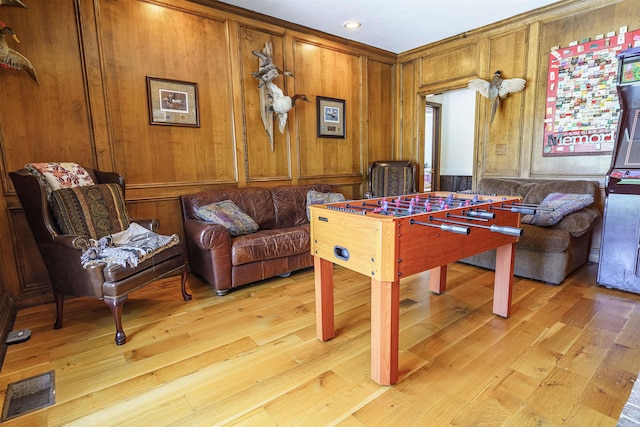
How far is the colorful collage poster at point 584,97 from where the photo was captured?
3158 millimetres

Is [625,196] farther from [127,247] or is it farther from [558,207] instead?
[127,247]

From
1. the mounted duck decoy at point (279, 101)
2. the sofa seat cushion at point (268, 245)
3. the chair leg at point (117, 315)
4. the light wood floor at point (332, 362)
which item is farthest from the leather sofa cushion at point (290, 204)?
the chair leg at point (117, 315)

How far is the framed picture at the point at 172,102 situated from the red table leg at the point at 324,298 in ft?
7.14

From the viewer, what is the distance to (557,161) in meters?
3.57

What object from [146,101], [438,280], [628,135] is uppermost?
[146,101]

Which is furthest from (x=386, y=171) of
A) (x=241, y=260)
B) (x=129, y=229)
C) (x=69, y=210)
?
(x=69, y=210)

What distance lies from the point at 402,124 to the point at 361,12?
1922mm

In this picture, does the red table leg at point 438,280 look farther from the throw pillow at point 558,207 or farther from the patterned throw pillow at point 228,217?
the patterned throw pillow at point 228,217

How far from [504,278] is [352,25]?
125 inches

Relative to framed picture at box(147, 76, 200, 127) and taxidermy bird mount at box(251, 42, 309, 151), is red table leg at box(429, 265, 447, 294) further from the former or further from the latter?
framed picture at box(147, 76, 200, 127)

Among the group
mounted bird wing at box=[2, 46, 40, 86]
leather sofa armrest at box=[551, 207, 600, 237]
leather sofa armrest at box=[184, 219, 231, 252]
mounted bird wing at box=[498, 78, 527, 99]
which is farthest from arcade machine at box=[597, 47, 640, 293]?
mounted bird wing at box=[2, 46, 40, 86]

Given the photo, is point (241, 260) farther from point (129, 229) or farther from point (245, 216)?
point (129, 229)

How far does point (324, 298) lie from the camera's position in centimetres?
198

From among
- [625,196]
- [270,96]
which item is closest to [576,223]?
[625,196]
